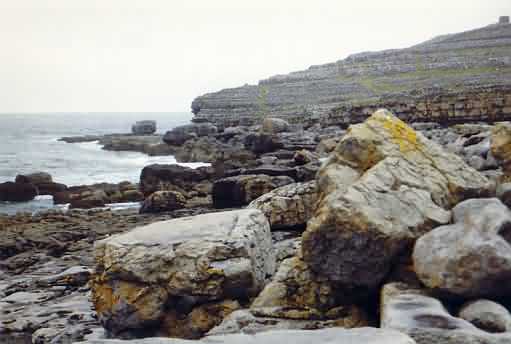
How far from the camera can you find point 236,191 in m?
15.1

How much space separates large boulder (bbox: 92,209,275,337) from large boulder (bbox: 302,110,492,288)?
93 centimetres

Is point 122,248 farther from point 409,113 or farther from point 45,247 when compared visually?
point 409,113

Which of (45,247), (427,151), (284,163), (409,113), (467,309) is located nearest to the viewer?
(467,309)

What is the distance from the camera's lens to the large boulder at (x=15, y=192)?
24078mm

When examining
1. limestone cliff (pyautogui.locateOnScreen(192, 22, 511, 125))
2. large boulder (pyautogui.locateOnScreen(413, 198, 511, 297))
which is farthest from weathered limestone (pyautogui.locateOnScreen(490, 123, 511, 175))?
limestone cliff (pyautogui.locateOnScreen(192, 22, 511, 125))

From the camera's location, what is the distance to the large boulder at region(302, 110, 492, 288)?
484 centimetres

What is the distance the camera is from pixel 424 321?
3.87m

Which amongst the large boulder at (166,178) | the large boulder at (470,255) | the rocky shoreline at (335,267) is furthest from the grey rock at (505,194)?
the large boulder at (166,178)

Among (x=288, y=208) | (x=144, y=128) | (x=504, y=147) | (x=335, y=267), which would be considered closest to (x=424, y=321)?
(x=335, y=267)

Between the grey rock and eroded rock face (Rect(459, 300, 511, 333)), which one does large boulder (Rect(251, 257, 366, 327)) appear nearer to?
eroded rock face (Rect(459, 300, 511, 333))

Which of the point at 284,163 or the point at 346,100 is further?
the point at 346,100

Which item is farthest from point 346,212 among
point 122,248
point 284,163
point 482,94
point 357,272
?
point 482,94

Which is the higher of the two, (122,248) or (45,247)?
(122,248)

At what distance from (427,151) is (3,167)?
3828cm
